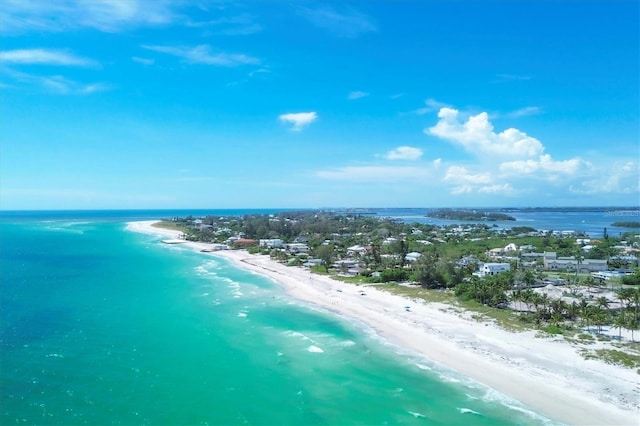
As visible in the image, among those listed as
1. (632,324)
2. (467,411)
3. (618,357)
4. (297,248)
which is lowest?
(467,411)

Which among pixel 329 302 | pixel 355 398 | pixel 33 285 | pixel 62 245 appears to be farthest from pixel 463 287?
pixel 62 245

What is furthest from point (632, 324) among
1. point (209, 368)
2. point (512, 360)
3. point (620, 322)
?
point (209, 368)

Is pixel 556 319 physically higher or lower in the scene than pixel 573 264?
lower

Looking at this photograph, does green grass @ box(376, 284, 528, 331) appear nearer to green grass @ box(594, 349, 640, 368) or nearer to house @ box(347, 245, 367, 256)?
green grass @ box(594, 349, 640, 368)

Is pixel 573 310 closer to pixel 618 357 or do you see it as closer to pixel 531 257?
pixel 618 357

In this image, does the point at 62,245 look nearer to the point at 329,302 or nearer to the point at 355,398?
the point at 329,302
